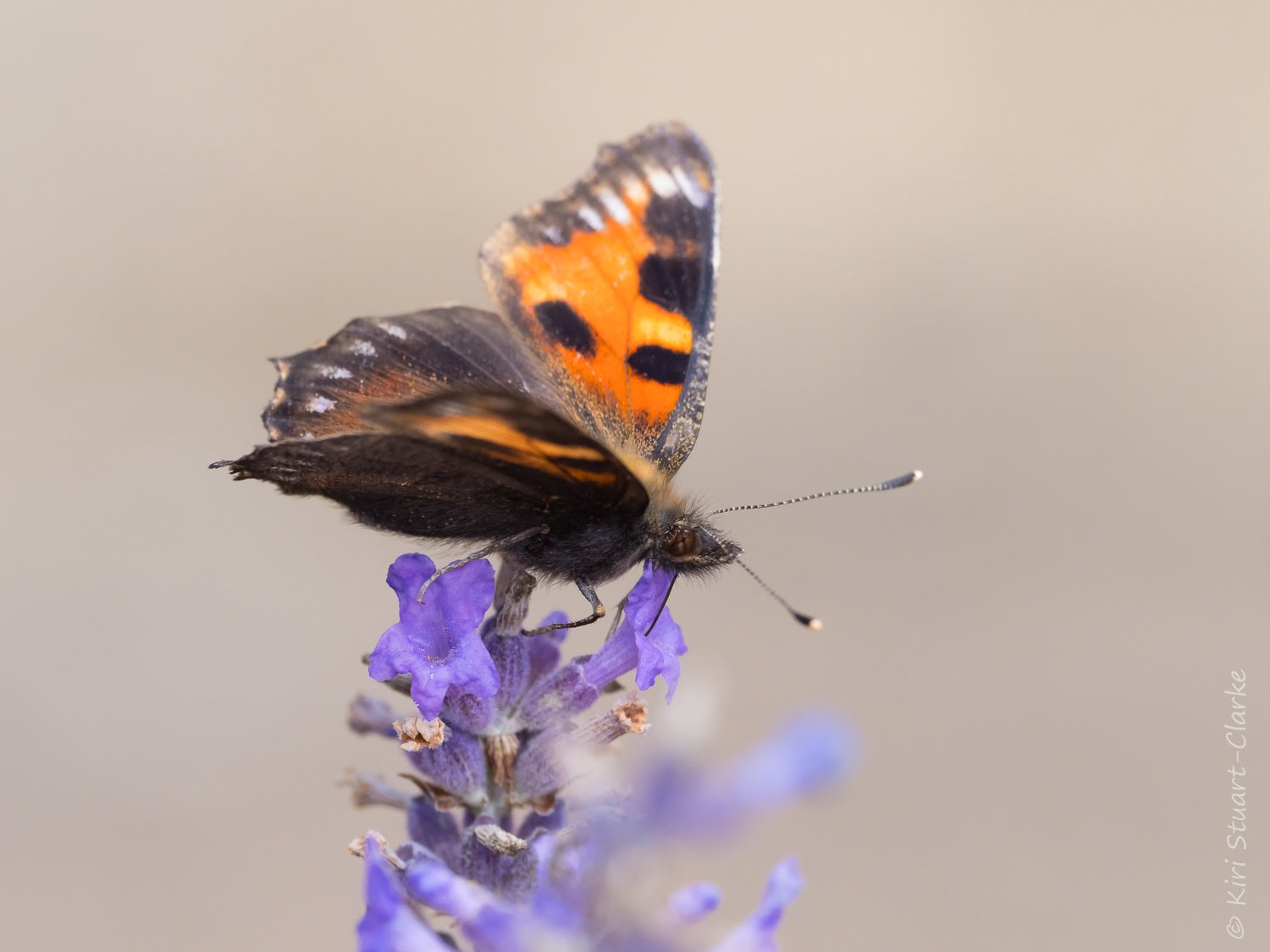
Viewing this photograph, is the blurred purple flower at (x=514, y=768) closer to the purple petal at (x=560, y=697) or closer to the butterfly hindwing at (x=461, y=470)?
the purple petal at (x=560, y=697)

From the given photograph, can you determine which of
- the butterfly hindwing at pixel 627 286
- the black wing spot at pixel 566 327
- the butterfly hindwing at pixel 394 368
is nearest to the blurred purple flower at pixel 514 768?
the butterfly hindwing at pixel 394 368

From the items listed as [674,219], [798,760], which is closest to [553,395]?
[674,219]

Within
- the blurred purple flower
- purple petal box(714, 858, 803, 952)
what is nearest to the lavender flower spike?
the blurred purple flower

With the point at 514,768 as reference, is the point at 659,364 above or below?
above

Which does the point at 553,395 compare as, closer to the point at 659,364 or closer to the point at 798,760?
the point at 659,364

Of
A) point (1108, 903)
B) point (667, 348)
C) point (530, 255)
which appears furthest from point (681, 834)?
point (1108, 903)
